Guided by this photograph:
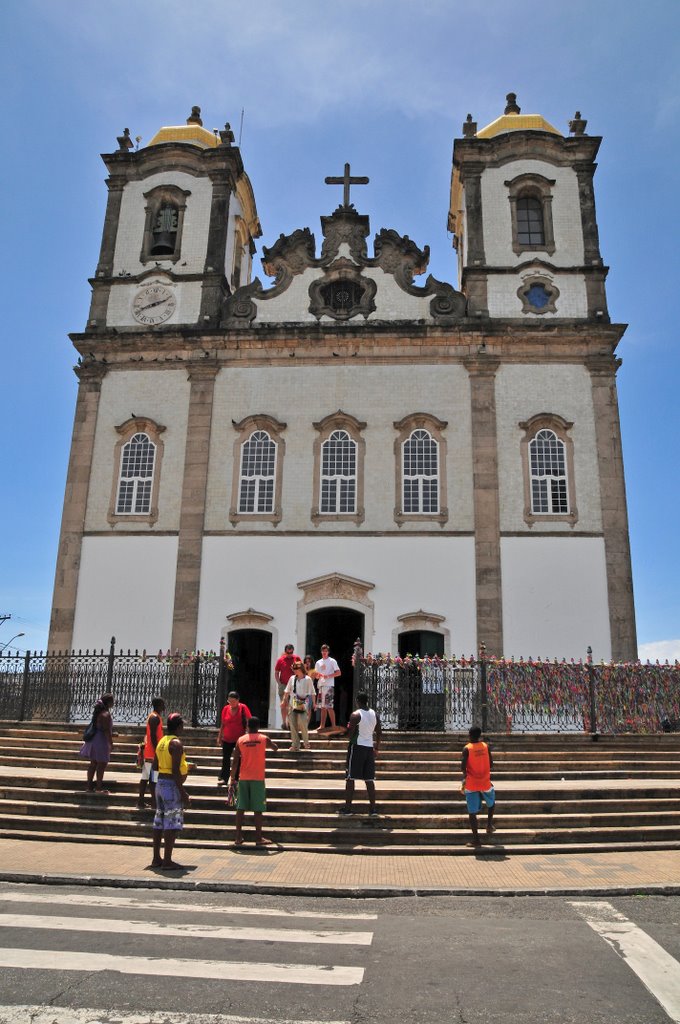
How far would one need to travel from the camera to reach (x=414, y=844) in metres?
9.90

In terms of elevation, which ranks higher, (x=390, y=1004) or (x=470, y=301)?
(x=470, y=301)

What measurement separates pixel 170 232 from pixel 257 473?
8567 mm

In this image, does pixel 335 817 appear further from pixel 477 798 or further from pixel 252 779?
pixel 477 798

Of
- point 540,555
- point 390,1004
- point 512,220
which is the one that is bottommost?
point 390,1004

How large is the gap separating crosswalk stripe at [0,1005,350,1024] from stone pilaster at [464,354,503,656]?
15.1 metres

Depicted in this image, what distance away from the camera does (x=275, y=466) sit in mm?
21188

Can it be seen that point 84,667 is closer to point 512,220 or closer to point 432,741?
point 432,741

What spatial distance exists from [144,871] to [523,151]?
74.2 ft

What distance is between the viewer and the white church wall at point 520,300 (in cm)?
2230

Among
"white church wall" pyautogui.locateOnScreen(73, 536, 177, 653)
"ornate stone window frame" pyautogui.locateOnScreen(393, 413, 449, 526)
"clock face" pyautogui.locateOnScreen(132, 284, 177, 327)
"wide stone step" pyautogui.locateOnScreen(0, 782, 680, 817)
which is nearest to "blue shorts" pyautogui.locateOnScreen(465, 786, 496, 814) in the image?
"wide stone step" pyautogui.locateOnScreen(0, 782, 680, 817)

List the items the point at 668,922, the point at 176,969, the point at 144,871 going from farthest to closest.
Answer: the point at 144,871
the point at 668,922
the point at 176,969

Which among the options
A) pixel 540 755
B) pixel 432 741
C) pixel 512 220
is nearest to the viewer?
pixel 540 755

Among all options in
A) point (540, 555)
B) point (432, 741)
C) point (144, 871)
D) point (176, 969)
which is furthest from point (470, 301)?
point (176, 969)

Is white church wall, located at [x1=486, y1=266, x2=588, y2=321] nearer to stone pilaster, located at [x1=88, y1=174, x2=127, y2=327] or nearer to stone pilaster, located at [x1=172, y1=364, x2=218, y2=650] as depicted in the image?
stone pilaster, located at [x1=172, y1=364, x2=218, y2=650]
